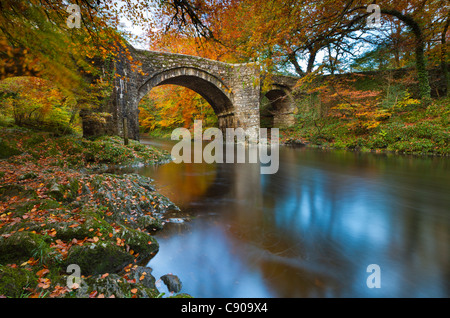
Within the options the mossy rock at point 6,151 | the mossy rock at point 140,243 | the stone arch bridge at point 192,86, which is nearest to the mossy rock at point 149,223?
the mossy rock at point 140,243

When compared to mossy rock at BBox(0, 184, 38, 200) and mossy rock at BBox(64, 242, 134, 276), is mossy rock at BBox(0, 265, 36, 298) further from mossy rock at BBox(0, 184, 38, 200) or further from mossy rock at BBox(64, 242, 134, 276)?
mossy rock at BBox(0, 184, 38, 200)

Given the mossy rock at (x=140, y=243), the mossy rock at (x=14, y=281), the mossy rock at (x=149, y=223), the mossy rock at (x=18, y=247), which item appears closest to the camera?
the mossy rock at (x=14, y=281)

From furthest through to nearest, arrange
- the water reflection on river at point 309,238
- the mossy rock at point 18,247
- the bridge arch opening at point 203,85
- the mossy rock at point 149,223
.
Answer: the bridge arch opening at point 203,85, the mossy rock at point 149,223, the water reflection on river at point 309,238, the mossy rock at point 18,247

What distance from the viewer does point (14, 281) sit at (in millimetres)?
1267

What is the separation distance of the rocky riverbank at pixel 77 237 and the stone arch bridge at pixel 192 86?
5984 mm

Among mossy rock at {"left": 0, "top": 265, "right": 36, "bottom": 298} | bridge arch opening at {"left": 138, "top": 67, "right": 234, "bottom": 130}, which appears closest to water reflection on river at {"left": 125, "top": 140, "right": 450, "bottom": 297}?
mossy rock at {"left": 0, "top": 265, "right": 36, "bottom": 298}

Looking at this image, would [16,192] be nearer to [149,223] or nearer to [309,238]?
[149,223]

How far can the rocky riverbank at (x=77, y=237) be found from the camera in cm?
136

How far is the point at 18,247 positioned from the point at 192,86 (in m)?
14.4

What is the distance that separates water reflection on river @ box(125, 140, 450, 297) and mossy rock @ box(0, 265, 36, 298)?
943 millimetres

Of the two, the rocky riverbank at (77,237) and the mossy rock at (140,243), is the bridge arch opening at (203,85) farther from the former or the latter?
the mossy rock at (140,243)

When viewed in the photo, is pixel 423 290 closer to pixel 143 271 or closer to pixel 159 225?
pixel 143 271
